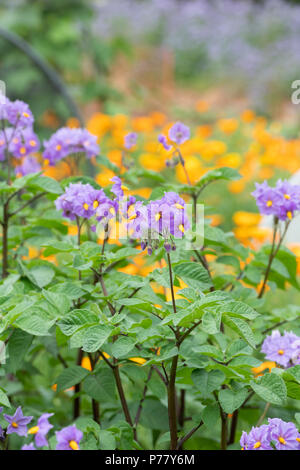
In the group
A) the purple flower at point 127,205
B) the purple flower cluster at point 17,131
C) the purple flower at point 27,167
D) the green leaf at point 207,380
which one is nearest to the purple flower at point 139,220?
the purple flower at point 127,205

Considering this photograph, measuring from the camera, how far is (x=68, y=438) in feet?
2.62

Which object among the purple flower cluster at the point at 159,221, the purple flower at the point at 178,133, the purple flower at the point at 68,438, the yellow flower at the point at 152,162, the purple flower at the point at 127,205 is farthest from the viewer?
the yellow flower at the point at 152,162

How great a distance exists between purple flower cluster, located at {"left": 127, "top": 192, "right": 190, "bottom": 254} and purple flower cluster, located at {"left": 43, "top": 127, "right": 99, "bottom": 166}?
0.54m

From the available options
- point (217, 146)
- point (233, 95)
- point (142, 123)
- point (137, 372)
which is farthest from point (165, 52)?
point (137, 372)

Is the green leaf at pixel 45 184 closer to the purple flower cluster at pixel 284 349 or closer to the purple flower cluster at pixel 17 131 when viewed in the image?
the purple flower cluster at pixel 17 131

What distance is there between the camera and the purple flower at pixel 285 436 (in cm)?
87

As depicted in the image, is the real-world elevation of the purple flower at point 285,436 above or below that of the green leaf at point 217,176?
below

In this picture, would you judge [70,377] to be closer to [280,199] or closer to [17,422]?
[17,422]

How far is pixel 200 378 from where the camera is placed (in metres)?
1.00

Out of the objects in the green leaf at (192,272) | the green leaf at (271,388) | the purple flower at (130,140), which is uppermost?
the purple flower at (130,140)

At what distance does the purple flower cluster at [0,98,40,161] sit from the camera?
1347 millimetres

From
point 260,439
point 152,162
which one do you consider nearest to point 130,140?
point 260,439

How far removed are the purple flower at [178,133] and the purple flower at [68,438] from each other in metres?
0.71

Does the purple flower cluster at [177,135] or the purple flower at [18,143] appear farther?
the purple flower at [18,143]
